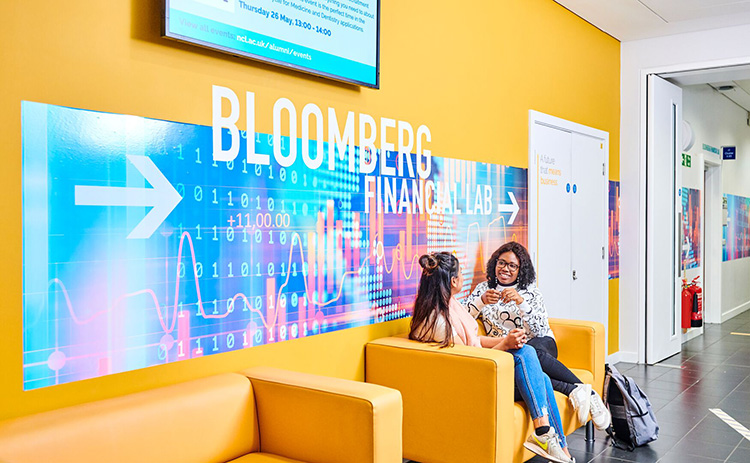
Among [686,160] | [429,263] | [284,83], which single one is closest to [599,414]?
[429,263]

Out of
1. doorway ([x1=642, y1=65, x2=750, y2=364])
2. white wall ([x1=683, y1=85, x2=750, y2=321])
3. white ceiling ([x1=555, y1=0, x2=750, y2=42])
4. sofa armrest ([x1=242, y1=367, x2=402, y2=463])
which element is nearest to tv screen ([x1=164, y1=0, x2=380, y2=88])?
sofa armrest ([x1=242, y1=367, x2=402, y2=463])

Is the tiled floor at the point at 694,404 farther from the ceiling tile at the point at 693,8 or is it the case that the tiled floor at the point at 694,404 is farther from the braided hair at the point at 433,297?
the ceiling tile at the point at 693,8

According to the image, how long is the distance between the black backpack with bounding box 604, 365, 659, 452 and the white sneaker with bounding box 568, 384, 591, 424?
394mm

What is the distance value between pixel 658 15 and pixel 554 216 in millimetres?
2153

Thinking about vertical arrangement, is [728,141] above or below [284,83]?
above

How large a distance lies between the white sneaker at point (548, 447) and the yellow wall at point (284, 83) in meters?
0.99

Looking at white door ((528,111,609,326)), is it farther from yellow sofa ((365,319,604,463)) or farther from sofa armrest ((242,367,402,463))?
sofa armrest ((242,367,402,463))

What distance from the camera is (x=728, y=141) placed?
34.0 feet

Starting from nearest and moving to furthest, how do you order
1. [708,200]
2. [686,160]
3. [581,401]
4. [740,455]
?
[581,401] → [740,455] → [686,160] → [708,200]

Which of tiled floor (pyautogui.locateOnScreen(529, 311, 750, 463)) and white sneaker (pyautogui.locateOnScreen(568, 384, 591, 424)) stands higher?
white sneaker (pyautogui.locateOnScreen(568, 384, 591, 424))

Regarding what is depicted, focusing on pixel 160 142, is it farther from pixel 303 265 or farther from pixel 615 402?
pixel 615 402

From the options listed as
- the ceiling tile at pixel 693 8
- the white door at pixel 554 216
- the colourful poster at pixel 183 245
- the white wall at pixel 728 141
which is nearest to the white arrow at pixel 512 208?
the white door at pixel 554 216

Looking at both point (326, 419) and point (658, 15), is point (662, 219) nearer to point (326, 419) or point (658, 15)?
point (658, 15)

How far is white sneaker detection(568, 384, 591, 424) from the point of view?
Result: 3889 mm
